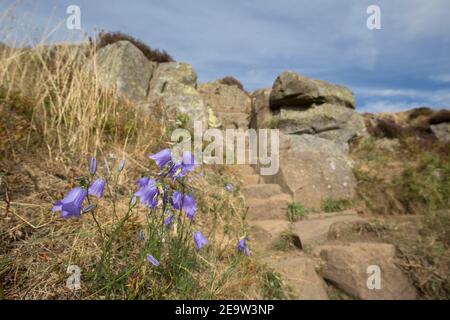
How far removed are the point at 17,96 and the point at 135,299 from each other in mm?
3058

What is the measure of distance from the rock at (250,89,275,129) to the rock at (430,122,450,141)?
756cm

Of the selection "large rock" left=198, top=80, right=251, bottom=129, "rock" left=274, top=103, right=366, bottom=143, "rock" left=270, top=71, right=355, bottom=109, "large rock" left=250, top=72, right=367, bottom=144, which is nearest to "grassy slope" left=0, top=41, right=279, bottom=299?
"rock" left=274, top=103, right=366, bottom=143

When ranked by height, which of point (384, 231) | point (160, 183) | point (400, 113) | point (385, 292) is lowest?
point (385, 292)

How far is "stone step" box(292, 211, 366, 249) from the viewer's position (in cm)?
337

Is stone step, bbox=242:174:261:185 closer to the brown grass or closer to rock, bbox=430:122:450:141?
the brown grass

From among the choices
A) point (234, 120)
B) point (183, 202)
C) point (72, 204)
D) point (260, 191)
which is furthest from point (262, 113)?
point (72, 204)

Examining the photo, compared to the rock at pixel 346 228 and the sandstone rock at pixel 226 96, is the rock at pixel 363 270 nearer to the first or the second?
the rock at pixel 346 228

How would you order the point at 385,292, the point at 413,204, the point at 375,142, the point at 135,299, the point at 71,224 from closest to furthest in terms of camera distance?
the point at 135,299 → the point at 71,224 → the point at 385,292 → the point at 413,204 → the point at 375,142

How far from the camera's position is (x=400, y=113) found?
16.0 m

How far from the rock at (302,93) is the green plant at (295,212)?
4.27 metres

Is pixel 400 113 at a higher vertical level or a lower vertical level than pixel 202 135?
higher

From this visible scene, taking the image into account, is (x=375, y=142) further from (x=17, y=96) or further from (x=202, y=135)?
(x=17, y=96)

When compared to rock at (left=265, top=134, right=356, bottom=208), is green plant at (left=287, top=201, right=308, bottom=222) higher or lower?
lower
